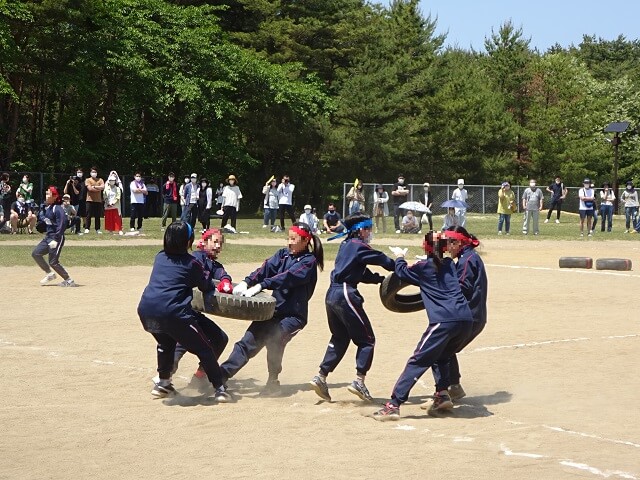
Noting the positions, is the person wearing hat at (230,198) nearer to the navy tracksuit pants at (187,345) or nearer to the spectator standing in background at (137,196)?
the spectator standing in background at (137,196)

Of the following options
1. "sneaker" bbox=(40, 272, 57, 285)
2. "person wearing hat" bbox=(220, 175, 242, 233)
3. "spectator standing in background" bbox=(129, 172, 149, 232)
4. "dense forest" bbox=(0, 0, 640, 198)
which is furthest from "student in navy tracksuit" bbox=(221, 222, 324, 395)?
"dense forest" bbox=(0, 0, 640, 198)

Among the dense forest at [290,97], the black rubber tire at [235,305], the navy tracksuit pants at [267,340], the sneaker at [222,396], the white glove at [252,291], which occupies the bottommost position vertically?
the sneaker at [222,396]

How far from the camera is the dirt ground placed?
7.42 meters

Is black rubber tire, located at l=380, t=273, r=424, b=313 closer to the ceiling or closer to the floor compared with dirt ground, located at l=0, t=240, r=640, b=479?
closer to the ceiling

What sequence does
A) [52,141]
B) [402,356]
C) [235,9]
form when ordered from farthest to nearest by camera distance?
[235,9] < [52,141] < [402,356]

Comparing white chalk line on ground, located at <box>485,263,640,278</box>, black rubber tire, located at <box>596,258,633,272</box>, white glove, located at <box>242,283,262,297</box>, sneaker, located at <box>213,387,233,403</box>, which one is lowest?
sneaker, located at <box>213,387,233,403</box>

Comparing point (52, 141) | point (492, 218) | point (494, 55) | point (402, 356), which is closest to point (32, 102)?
point (52, 141)

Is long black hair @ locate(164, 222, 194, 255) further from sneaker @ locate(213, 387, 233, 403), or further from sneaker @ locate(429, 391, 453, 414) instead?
sneaker @ locate(429, 391, 453, 414)

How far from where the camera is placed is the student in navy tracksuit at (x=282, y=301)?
387 inches

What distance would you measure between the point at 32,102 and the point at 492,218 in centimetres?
2109

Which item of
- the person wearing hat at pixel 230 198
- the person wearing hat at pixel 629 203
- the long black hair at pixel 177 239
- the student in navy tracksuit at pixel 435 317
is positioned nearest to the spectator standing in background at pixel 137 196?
the person wearing hat at pixel 230 198

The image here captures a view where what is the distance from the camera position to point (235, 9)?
174 feet

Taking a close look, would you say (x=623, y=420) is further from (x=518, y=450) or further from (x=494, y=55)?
(x=494, y=55)

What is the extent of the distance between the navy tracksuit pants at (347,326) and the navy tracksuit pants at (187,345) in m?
1.00
